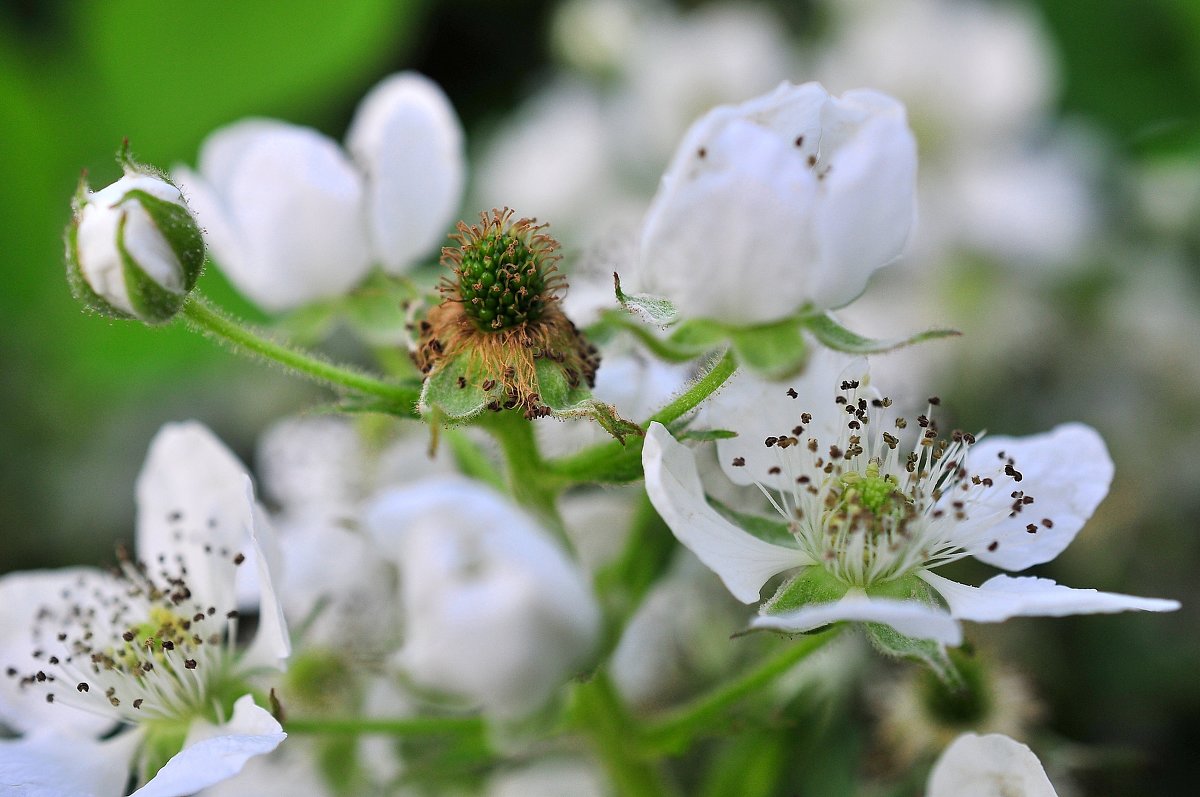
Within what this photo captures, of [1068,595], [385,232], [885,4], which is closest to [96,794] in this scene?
[385,232]

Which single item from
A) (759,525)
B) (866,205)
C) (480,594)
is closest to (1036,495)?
(759,525)

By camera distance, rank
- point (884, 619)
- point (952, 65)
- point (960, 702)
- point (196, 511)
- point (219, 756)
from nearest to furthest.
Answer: point (884, 619) < point (219, 756) < point (196, 511) < point (960, 702) < point (952, 65)

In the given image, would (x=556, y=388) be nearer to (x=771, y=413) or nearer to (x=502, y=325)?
(x=502, y=325)

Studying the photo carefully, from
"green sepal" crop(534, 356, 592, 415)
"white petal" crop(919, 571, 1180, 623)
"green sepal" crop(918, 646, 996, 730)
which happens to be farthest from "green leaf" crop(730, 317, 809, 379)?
"green sepal" crop(918, 646, 996, 730)

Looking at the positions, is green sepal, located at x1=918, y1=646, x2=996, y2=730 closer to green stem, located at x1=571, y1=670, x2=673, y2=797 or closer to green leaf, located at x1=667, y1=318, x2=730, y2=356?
green stem, located at x1=571, y1=670, x2=673, y2=797

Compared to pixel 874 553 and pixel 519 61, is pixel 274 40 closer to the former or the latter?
pixel 519 61
